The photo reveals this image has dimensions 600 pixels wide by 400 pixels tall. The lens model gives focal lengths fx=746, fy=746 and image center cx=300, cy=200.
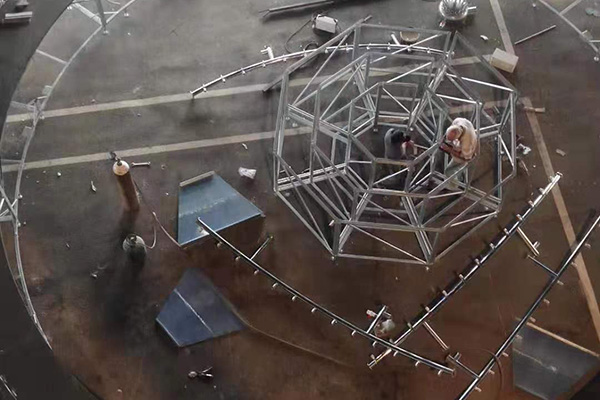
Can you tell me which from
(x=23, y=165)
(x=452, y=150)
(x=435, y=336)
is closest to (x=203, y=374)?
(x=435, y=336)

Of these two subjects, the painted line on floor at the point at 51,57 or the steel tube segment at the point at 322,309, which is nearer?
the steel tube segment at the point at 322,309

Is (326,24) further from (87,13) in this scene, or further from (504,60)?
(87,13)

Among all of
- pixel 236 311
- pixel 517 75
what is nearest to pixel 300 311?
pixel 236 311

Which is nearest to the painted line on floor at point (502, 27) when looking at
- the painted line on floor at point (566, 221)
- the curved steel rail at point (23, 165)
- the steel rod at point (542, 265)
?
the painted line on floor at point (566, 221)

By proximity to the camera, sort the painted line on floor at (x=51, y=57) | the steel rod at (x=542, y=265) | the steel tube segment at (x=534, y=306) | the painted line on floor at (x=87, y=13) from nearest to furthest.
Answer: the steel tube segment at (x=534, y=306) < the steel rod at (x=542, y=265) < the painted line on floor at (x=51, y=57) < the painted line on floor at (x=87, y=13)

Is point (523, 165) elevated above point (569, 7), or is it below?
below

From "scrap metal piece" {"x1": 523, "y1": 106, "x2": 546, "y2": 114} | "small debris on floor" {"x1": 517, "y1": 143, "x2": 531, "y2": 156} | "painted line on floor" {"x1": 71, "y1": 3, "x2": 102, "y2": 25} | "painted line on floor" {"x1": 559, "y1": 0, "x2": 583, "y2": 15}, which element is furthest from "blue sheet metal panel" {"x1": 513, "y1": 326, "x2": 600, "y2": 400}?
"painted line on floor" {"x1": 71, "y1": 3, "x2": 102, "y2": 25}

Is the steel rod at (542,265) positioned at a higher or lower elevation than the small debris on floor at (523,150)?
lower

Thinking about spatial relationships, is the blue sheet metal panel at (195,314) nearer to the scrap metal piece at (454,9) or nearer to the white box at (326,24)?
the white box at (326,24)
